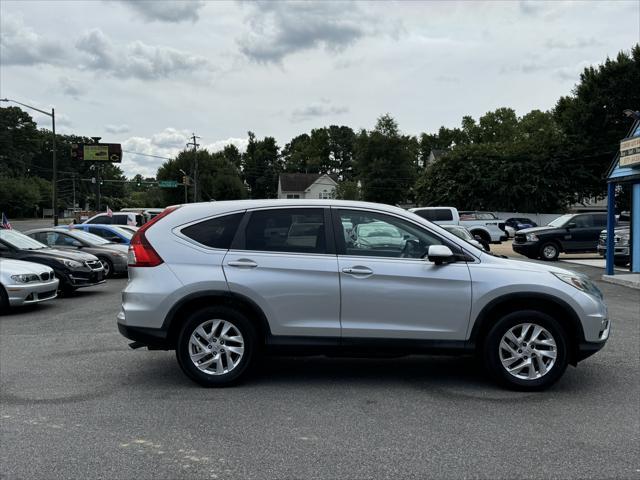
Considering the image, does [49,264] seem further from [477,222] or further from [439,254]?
[477,222]

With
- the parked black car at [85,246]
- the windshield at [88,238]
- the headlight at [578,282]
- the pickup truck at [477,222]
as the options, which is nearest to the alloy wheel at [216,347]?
the headlight at [578,282]

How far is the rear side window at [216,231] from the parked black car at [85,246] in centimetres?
1055

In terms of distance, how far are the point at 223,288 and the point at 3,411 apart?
6.71 ft

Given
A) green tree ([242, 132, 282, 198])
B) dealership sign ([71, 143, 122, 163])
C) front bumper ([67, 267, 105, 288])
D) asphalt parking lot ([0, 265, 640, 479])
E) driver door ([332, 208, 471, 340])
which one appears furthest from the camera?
green tree ([242, 132, 282, 198])

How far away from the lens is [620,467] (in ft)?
12.4

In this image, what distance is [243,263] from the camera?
5.45 m

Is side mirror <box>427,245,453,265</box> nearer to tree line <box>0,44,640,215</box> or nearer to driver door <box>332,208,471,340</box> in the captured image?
driver door <box>332,208,471,340</box>

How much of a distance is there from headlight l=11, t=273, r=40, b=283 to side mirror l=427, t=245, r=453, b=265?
765 cm

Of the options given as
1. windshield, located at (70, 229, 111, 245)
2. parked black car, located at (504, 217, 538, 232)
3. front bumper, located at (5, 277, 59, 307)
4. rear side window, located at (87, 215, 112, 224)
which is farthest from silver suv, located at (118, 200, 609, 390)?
parked black car, located at (504, 217, 538, 232)

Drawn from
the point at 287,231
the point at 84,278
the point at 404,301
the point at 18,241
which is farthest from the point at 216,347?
the point at 18,241

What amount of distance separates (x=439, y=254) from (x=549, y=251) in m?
18.8

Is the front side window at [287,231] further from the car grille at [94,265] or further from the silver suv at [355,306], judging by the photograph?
the car grille at [94,265]

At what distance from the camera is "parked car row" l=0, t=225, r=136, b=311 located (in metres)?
9.96

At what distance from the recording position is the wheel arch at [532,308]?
5.36m
